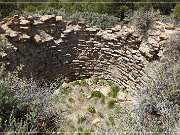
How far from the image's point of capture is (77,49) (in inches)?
340

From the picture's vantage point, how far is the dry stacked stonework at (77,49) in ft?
25.1

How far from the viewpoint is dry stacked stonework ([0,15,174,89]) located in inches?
301

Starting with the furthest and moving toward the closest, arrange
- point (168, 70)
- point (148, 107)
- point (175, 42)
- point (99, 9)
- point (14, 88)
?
point (99, 9) → point (175, 42) → point (168, 70) → point (148, 107) → point (14, 88)

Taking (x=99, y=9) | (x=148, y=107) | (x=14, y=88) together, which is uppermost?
(x=14, y=88)

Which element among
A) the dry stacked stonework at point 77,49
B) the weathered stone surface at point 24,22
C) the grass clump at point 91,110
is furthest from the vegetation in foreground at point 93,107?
the weathered stone surface at point 24,22

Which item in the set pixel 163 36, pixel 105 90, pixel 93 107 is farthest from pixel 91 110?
pixel 163 36

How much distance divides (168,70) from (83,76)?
290 centimetres

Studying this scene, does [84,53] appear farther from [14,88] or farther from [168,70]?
[14,88]

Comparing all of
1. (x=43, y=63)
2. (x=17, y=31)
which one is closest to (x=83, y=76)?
(x=43, y=63)

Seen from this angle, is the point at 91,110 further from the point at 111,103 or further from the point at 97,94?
the point at 97,94

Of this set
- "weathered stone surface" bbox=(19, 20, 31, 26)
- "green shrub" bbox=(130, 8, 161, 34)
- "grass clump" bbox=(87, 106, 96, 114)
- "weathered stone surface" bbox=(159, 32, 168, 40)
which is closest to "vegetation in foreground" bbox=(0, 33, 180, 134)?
"grass clump" bbox=(87, 106, 96, 114)

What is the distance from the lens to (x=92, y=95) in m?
7.90

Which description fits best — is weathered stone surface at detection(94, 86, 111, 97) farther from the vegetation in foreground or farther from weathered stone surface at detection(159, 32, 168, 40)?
weathered stone surface at detection(159, 32, 168, 40)

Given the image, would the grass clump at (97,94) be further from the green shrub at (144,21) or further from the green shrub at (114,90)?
the green shrub at (144,21)
